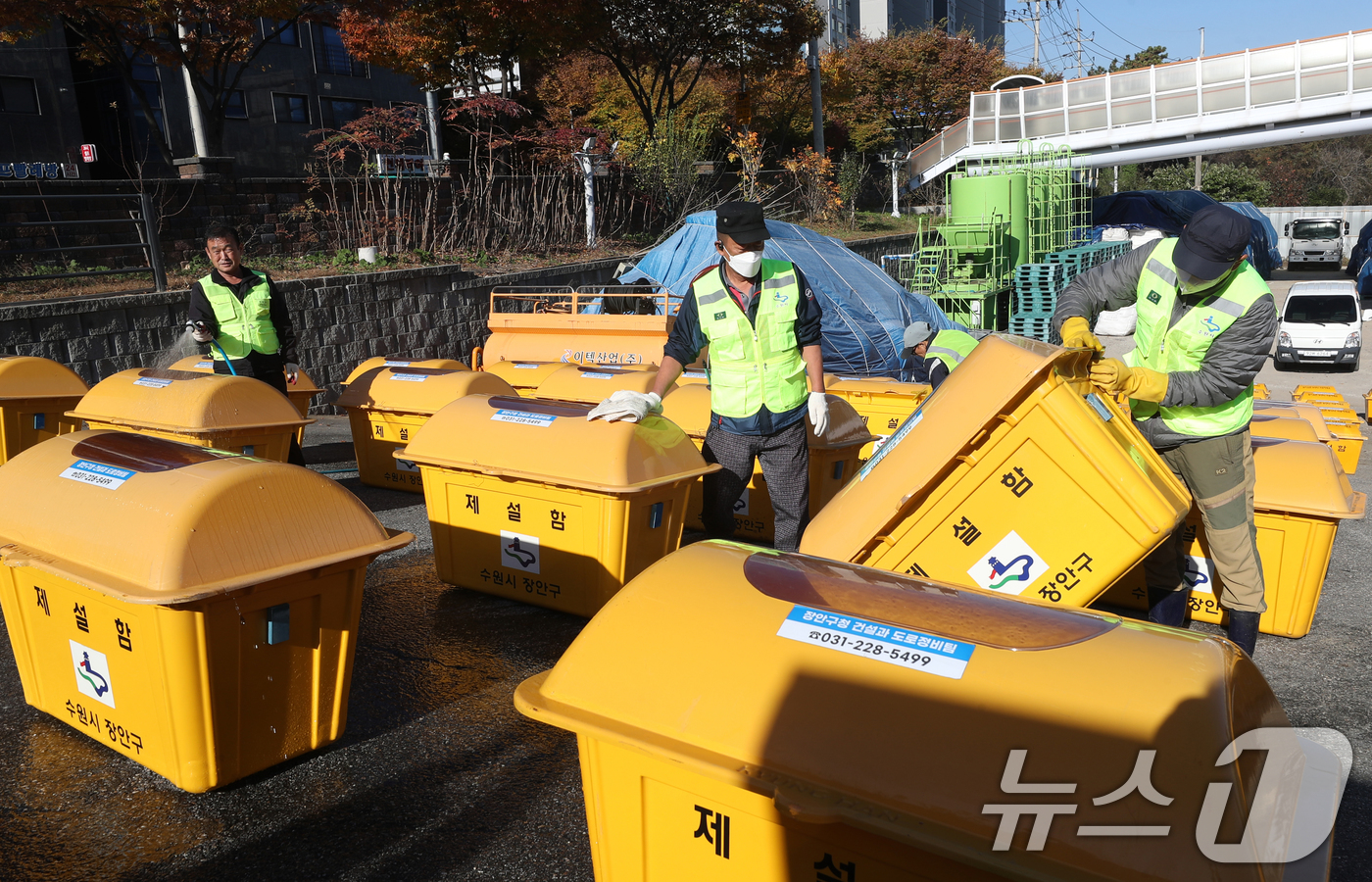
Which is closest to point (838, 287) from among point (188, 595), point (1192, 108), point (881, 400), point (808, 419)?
point (881, 400)

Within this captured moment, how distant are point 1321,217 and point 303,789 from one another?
44.9 m

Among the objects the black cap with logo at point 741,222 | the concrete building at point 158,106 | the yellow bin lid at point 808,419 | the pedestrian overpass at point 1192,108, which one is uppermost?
the concrete building at point 158,106

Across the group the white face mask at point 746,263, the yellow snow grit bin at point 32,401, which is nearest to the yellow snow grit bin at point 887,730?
the white face mask at point 746,263

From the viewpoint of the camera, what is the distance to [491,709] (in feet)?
12.2

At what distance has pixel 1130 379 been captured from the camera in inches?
135

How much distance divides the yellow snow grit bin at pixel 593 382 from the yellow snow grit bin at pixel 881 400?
1.40 m

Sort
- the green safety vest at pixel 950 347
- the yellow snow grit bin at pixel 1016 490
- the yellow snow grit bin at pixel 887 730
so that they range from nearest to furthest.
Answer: the yellow snow grit bin at pixel 887 730, the yellow snow grit bin at pixel 1016 490, the green safety vest at pixel 950 347

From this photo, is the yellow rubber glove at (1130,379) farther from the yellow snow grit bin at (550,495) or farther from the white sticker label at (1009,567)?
the yellow snow grit bin at (550,495)

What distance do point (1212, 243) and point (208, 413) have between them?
531 cm

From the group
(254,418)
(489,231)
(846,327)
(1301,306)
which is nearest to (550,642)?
(254,418)

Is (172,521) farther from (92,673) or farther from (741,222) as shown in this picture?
Answer: (741,222)

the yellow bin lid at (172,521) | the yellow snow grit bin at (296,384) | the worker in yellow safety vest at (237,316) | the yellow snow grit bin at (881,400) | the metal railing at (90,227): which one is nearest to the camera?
the yellow bin lid at (172,521)

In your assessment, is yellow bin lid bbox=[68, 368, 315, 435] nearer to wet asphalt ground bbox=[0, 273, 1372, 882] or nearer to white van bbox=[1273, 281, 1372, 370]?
wet asphalt ground bbox=[0, 273, 1372, 882]

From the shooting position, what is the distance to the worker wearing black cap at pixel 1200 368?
135 inches
